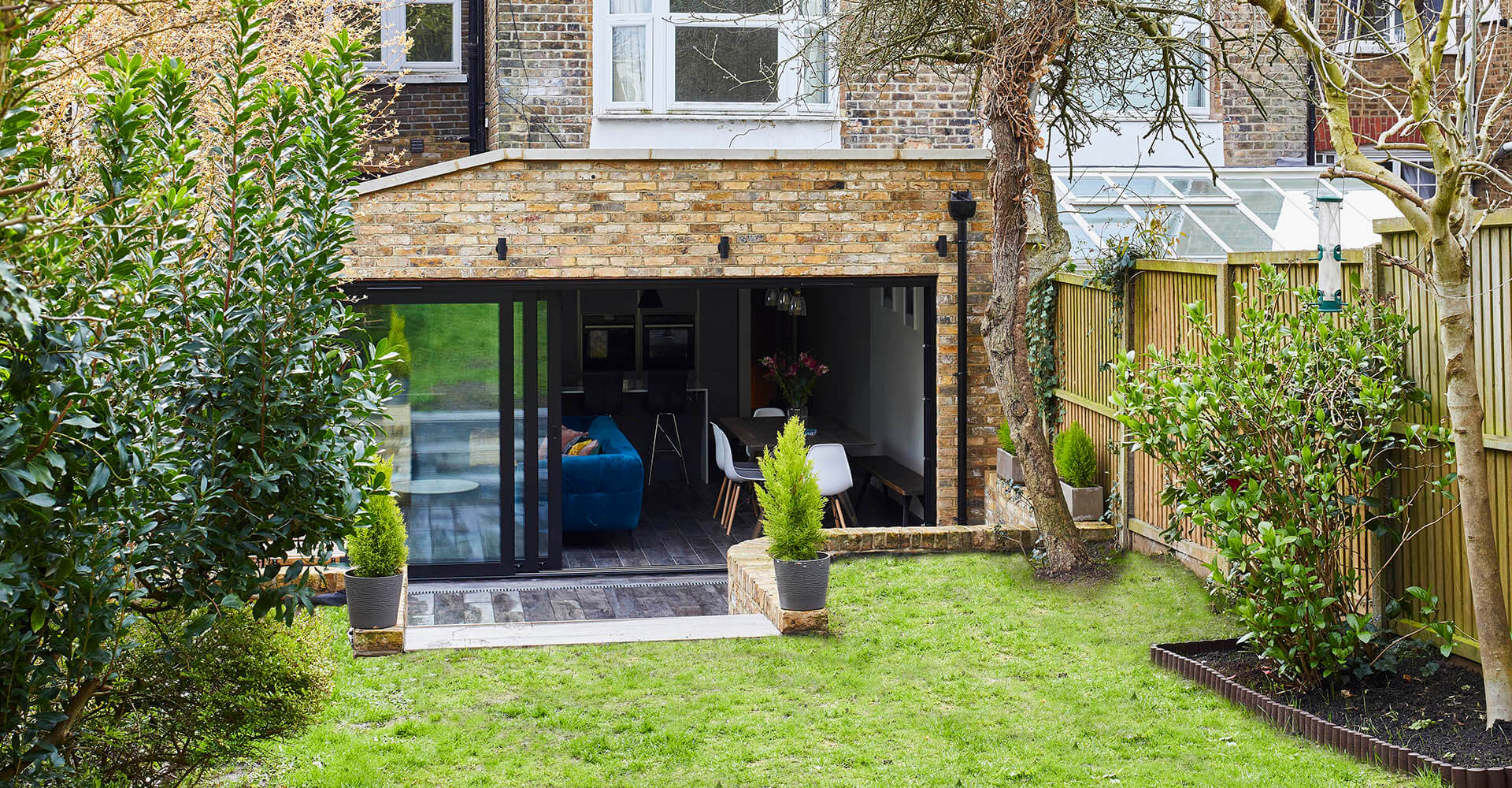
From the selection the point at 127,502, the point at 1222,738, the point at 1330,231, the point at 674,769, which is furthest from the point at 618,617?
the point at 127,502

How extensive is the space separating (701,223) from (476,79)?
3056 mm

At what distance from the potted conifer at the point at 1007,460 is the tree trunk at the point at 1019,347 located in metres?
1.02

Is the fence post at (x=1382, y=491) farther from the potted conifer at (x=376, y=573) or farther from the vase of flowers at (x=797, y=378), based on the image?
the vase of flowers at (x=797, y=378)

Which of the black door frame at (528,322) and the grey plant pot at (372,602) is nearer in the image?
the grey plant pot at (372,602)

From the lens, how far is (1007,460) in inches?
372

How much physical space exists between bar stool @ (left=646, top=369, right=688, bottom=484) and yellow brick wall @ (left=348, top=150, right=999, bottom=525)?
5.17 metres

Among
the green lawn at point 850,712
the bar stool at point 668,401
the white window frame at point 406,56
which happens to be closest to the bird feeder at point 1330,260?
the green lawn at point 850,712

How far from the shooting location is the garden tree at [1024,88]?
757 cm

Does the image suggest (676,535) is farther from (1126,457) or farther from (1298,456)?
(1298,456)

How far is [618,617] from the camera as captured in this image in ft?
27.5

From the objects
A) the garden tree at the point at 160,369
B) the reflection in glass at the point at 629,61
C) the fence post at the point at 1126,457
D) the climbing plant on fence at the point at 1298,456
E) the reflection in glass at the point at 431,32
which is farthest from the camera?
the reflection in glass at the point at 431,32

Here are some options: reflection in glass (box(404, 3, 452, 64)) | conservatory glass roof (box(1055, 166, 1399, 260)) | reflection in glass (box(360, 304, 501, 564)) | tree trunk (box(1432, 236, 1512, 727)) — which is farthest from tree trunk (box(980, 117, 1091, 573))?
reflection in glass (box(404, 3, 452, 64))

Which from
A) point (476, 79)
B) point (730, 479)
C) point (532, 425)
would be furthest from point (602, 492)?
point (476, 79)

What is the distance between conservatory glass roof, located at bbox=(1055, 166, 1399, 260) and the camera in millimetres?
9758
